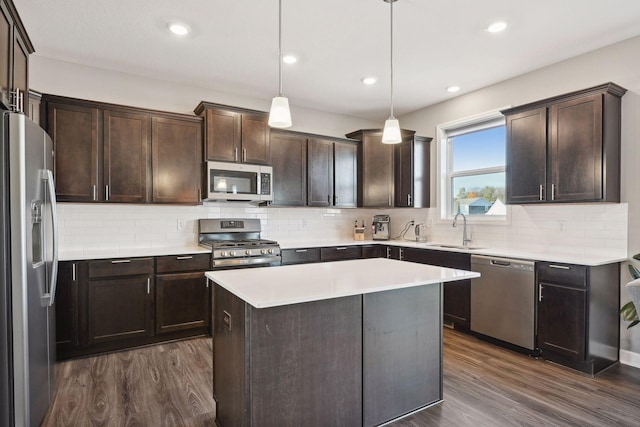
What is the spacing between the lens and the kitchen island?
176cm

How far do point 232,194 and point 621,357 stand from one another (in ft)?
13.1

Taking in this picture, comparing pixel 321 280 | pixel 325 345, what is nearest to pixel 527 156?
pixel 321 280

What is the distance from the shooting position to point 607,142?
3.00m

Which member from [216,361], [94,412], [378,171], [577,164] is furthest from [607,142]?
[94,412]

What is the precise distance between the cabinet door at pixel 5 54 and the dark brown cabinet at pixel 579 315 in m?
3.97

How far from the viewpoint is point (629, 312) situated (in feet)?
9.29

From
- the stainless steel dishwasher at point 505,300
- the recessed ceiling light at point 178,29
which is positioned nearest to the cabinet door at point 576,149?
the stainless steel dishwasher at point 505,300

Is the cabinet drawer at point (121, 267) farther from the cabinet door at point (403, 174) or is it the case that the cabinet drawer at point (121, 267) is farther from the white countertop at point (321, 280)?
the cabinet door at point (403, 174)

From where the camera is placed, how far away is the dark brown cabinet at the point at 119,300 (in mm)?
3213

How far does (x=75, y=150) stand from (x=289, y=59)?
220cm

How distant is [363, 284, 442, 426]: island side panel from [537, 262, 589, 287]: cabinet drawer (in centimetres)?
132

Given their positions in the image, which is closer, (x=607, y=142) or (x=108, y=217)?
(x=607, y=142)

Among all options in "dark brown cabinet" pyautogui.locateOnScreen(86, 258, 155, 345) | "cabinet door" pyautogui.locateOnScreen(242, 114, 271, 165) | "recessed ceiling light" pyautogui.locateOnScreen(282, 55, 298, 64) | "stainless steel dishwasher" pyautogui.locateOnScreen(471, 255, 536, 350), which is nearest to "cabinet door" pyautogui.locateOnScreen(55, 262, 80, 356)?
"dark brown cabinet" pyautogui.locateOnScreen(86, 258, 155, 345)

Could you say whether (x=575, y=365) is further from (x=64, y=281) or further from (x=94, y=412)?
(x=64, y=281)
